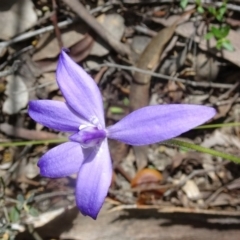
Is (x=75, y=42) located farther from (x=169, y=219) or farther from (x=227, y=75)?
(x=169, y=219)

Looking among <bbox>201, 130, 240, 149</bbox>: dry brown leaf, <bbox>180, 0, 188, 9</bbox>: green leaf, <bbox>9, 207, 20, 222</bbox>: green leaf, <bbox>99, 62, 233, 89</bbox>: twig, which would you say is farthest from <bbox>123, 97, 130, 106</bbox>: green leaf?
<bbox>9, 207, 20, 222</bbox>: green leaf

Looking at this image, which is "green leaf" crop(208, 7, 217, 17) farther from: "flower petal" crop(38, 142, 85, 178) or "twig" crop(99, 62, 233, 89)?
"flower petal" crop(38, 142, 85, 178)

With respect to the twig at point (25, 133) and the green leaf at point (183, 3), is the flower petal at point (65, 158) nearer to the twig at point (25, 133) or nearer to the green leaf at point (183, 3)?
the twig at point (25, 133)

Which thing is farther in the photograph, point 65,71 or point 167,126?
point 65,71

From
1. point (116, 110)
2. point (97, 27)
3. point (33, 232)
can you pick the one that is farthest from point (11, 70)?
point (33, 232)

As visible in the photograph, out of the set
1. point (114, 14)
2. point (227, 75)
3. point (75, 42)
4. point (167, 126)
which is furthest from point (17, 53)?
point (167, 126)

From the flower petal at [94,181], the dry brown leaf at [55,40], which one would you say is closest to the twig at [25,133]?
the dry brown leaf at [55,40]

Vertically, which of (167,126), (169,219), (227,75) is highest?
(167,126)

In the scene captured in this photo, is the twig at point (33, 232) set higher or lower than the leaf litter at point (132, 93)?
lower

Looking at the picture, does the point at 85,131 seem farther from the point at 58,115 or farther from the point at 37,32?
the point at 37,32
